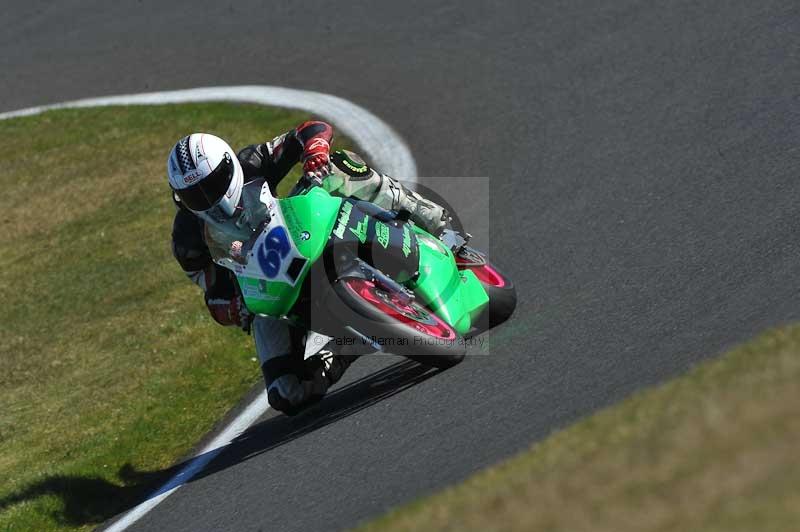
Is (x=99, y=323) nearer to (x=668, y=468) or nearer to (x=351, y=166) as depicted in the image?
(x=351, y=166)

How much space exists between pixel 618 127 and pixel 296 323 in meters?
4.19

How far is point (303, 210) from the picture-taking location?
7.38 meters

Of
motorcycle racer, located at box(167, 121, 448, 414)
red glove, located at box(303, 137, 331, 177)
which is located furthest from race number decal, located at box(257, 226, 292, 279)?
red glove, located at box(303, 137, 331, 177)

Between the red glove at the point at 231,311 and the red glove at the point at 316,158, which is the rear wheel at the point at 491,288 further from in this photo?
the red glove at the point at 231,311

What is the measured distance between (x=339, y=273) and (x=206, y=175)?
95cm

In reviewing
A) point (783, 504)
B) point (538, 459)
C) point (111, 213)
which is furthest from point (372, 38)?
point (783, 504)

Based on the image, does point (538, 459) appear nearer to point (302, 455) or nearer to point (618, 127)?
point (302, 455)

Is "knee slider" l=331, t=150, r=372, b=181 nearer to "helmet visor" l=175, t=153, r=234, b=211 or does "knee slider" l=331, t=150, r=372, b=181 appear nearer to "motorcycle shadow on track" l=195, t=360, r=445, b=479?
"helmet visor" l=175, t=153, r=234, b=211

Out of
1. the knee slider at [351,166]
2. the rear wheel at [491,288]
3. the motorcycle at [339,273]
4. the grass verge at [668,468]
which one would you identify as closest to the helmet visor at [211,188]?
the motorcycle at [339,273]

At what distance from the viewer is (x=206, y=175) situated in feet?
23.6

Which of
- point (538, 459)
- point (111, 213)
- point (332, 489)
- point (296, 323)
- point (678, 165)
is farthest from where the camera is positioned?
point (111, 213)

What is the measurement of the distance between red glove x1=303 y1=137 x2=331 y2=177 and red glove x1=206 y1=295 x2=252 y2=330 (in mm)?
906

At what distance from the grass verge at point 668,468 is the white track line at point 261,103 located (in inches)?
110

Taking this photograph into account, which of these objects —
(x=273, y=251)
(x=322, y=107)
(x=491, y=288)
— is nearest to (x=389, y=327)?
(x=273, y=251)
